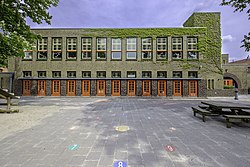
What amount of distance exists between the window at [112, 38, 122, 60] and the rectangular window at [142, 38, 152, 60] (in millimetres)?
3352

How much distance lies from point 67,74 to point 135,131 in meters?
17.9

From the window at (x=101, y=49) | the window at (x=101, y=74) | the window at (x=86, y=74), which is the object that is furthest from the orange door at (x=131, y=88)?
the window at (x=86, y=74)

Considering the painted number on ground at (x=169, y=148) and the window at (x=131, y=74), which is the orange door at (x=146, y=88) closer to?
the window at (x=131, y=74)

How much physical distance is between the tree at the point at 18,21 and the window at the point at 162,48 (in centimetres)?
1427

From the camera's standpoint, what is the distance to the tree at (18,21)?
9.05 meters

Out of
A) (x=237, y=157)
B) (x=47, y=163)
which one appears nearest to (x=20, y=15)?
(x=47, y=163)

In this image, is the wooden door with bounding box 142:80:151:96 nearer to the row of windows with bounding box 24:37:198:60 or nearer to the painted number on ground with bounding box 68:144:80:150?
the row of windows with bounding box 24:37:198:60

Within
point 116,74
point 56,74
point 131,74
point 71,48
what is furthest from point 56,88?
point 131,74

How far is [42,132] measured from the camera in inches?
193

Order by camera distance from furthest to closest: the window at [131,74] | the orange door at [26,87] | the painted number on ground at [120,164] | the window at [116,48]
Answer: the window at [116,48] < the window at [131,74] < the orange door at [26,87] < the painted number on ground at [120,164]

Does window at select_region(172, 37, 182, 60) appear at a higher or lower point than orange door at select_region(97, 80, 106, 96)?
higher

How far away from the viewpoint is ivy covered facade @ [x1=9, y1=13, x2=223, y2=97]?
19.6 m

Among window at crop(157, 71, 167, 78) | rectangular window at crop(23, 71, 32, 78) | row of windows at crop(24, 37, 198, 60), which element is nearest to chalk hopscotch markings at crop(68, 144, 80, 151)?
row of windows at crop(24, 37, 198, 60)

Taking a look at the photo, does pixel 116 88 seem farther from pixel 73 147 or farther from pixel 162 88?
pixel 73 147
